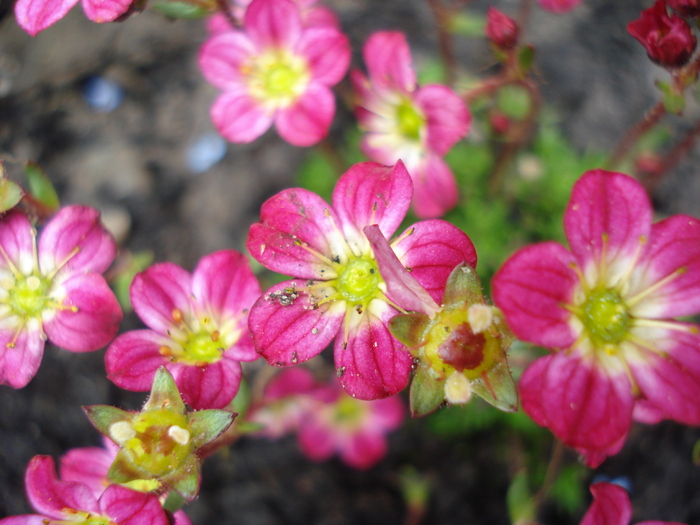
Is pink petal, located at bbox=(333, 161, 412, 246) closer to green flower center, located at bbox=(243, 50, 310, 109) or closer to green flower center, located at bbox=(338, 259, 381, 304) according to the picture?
green flower center, located at bbox=(338, 259, 381, 304)

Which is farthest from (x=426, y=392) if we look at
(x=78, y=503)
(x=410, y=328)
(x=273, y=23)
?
(x=273, y=23)

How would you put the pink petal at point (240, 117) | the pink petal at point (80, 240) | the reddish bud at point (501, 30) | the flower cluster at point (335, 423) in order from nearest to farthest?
1. the pink petal at point (80, 240)
2. the reddish bud at point (501, 30)
3. the pink petal at point (240, 117)
4. the flower cluster at point (335, 423)

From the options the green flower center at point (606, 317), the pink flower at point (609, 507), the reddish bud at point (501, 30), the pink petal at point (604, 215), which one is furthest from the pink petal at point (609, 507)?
the reddish bud at point (501, 30)

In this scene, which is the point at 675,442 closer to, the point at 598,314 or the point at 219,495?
the point at 598,314

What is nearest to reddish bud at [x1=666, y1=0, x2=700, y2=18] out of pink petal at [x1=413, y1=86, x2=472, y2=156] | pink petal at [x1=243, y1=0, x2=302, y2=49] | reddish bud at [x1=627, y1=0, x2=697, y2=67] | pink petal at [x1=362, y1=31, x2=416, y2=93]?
reddish bud at [x1=627, y1=0, x2=697, y2=67]

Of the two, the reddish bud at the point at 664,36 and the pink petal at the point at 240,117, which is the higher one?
the reddish bud at the point at 664,36

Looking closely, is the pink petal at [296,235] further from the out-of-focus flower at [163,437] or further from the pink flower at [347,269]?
the out-of-focus flower at [163,437]
